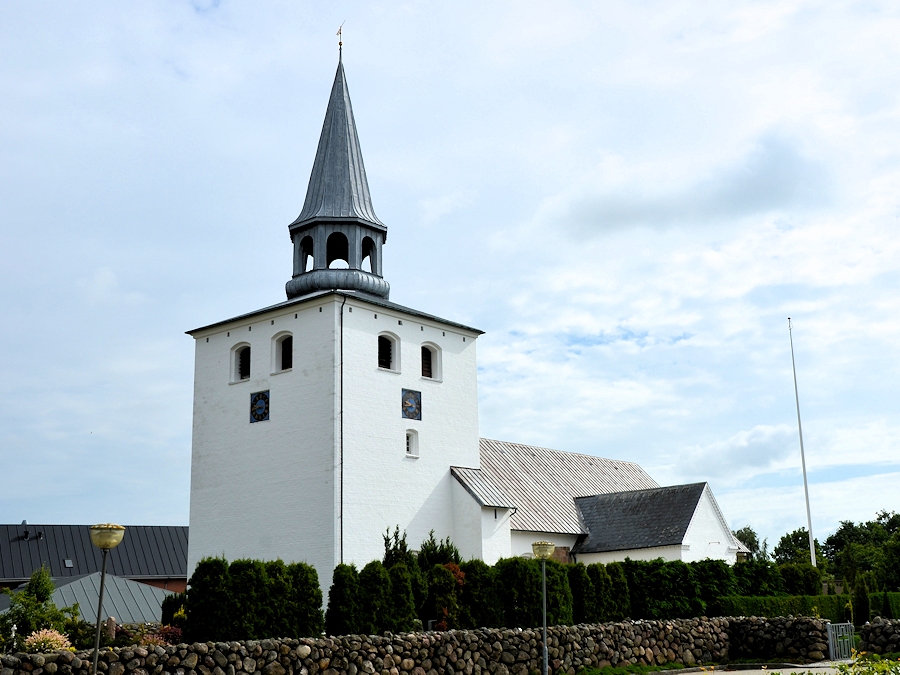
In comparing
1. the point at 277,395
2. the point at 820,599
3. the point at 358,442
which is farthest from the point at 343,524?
the point at 820,599

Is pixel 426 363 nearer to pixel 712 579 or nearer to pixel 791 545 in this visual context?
pixel 712 579

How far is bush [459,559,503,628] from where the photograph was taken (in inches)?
756

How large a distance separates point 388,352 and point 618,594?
1019 centimetres

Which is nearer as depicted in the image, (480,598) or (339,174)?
(480,598)

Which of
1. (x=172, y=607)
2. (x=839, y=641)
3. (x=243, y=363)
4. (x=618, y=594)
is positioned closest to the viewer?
(x=839, y=641)

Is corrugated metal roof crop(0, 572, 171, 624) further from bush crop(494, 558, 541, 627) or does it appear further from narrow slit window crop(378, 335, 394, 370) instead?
bush crop(494, 558, 541, 627)

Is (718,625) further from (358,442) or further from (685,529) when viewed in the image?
(358,442)

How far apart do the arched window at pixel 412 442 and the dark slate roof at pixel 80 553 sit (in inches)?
1002

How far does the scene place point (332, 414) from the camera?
2548 cm

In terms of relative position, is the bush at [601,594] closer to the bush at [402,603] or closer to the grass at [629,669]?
the grass at [629,669]

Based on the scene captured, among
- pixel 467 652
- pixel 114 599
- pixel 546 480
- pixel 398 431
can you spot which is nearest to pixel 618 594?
pixel 467 652

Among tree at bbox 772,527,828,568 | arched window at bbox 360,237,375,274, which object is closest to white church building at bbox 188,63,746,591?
arched window at bbox 360,237,375,274

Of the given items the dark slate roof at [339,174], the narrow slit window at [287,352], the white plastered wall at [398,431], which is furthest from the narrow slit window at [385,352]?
the dark slate roof at [339,174]

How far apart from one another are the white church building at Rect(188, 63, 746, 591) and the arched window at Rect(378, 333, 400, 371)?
4 cm
